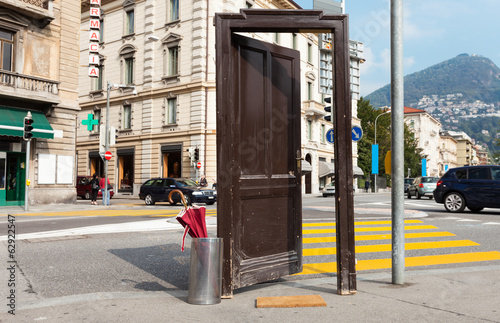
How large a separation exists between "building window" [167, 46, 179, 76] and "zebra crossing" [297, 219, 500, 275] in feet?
80.7

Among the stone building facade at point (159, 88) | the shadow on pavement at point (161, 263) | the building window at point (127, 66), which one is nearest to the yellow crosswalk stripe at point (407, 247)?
the shadow on pavement at point (161, 263)

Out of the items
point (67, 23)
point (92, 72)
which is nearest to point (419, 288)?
point (67, 23)

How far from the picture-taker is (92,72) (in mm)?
25781

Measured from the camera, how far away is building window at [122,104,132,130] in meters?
35.6

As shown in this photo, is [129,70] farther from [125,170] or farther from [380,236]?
[380,236]

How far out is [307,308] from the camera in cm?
396

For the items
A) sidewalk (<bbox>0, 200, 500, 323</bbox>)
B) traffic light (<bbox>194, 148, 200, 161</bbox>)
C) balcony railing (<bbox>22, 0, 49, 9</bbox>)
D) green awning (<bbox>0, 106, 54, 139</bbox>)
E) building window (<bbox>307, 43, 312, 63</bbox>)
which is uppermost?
building window (<bbox>307, 43, 312, 63</bbox>)

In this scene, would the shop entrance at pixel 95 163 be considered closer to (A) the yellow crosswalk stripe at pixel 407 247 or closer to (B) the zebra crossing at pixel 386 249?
(B) the zebra crossing at pixel 386 249

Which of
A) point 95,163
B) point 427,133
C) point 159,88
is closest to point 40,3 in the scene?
point 159,88

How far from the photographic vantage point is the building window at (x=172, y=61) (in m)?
32.3

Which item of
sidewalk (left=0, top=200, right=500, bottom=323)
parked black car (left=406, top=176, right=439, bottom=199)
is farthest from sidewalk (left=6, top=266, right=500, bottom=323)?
parked black car (left=406, top=176, right=439, bottom=199)

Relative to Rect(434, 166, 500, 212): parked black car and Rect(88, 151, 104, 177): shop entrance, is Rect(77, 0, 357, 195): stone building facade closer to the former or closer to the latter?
Rect(88, 151, 104, 177): shop entrance

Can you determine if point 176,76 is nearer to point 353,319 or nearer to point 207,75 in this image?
point 207,75

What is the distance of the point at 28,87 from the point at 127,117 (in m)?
15.8
